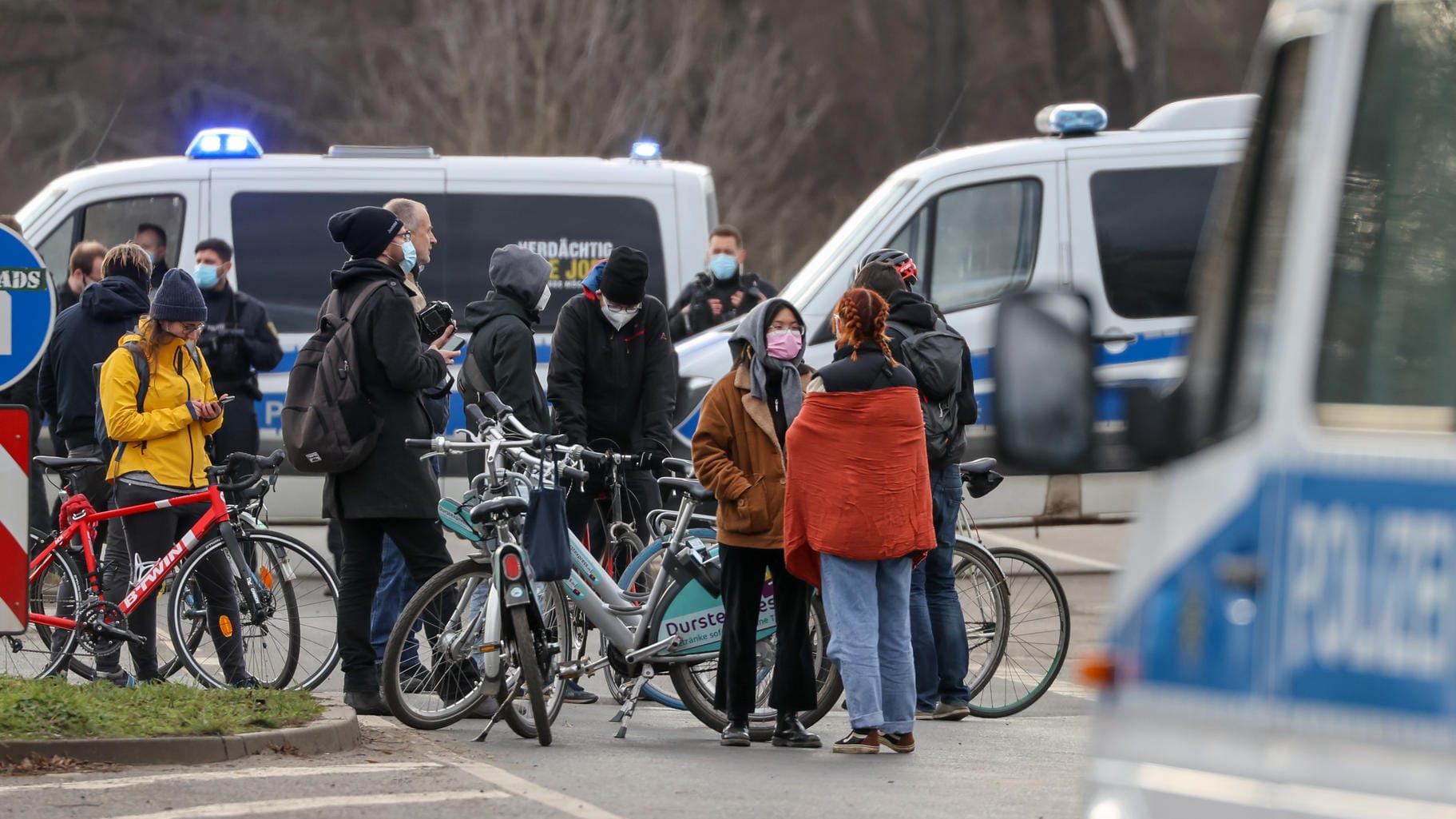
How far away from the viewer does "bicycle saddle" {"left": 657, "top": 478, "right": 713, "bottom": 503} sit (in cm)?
777

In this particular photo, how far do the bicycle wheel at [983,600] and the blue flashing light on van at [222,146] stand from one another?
20.7 feet

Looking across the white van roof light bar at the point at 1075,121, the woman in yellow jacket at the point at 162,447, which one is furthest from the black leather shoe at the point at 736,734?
the white van roof light bar at the point at 1075,121

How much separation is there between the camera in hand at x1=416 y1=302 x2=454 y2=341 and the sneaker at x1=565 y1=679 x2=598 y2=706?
153 centimetres

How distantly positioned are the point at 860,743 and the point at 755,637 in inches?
21.4

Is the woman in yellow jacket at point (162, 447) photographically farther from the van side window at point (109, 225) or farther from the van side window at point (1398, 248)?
the van side window at point (1398, 248)

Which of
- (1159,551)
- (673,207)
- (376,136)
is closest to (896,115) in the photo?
(376,136)

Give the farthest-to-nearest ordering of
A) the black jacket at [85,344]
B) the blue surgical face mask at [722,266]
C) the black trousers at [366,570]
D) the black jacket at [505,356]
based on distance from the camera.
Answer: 1. the blue surgical face mask at [722,266]
2. the black jacket at [85,344]
3. the black jacket at [505,356]
4. the black trousers at [366,570]

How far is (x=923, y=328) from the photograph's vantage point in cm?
822

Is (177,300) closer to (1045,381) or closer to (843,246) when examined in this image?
(843,246)

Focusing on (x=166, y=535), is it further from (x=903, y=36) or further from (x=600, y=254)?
(x=903, y=36)

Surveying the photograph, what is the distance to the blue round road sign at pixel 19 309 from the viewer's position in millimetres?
7465

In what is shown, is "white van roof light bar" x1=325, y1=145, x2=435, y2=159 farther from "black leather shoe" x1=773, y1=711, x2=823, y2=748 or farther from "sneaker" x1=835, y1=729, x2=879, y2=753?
"sneaker" x1=835, y1=729, x2=879, y2=753

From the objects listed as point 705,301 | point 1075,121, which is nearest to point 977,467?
point 1075,121

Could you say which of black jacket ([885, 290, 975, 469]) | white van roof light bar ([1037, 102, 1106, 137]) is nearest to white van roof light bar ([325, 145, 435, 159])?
white van roof light bar ([1037, 102, 1106, 137])
